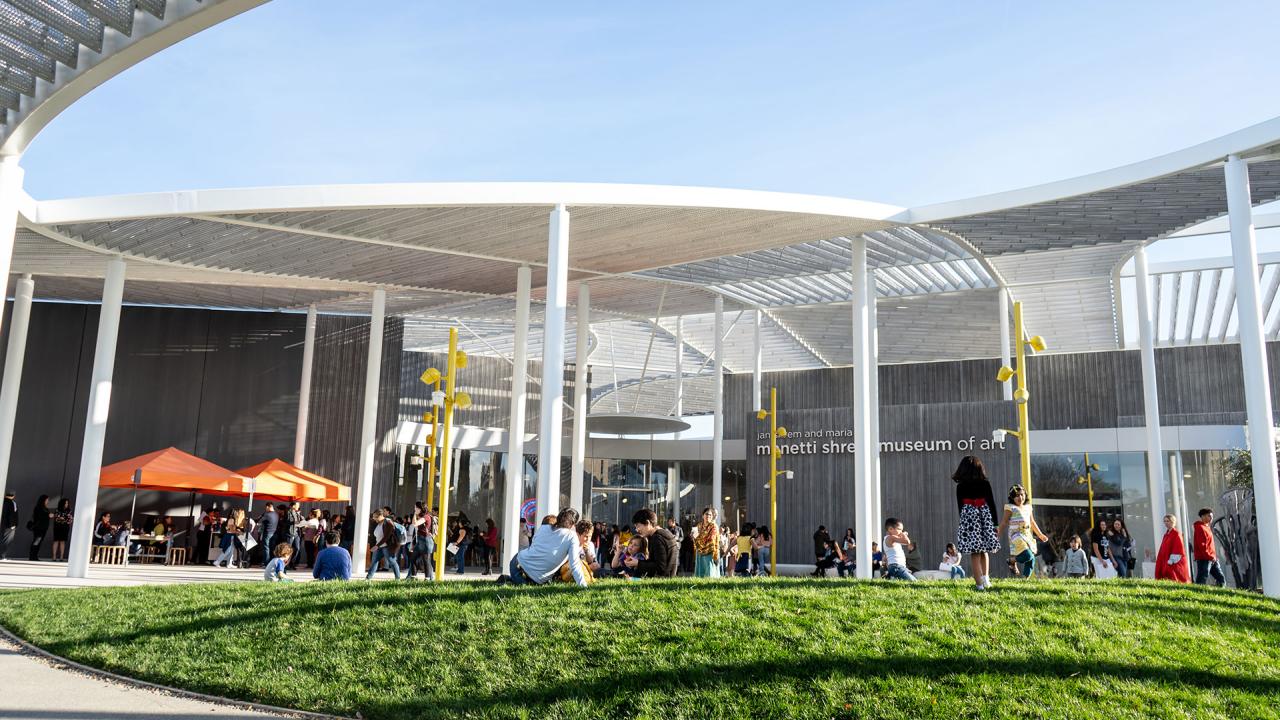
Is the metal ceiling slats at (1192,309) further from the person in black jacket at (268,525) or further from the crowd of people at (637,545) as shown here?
the person in black jacket at (268,525)

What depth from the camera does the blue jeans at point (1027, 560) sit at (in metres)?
11.4

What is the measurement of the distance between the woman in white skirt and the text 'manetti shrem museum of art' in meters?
4.17

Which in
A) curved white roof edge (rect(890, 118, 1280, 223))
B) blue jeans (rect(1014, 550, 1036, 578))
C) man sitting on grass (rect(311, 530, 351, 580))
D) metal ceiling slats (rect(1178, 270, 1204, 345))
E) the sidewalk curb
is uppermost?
metal ceiling slats (rect(1178, 270, 1204, 345))

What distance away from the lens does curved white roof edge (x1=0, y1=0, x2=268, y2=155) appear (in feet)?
24.7

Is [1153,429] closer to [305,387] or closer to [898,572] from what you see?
[898,572]

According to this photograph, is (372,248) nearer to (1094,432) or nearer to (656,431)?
(656,431)

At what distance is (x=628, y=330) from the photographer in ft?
118

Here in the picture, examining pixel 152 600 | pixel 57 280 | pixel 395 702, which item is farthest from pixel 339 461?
pixel 395 702

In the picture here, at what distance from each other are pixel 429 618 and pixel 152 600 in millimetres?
4998

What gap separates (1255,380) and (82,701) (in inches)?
531

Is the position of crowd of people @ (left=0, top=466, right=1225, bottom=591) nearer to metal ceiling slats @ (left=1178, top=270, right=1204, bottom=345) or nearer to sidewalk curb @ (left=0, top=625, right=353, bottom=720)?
sidewalk curb @ (left=0, top=625, right=353, bottom=720)

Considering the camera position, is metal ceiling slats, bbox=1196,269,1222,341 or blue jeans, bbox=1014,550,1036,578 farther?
metal ceiling slats, bbox=1196,269,1222,341

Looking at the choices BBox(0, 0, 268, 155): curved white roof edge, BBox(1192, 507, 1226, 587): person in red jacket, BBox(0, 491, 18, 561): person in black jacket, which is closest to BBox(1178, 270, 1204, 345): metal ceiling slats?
BBox(1192, 507, 1226, 587): person in red jacket

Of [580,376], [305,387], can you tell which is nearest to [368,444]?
[580,376]
